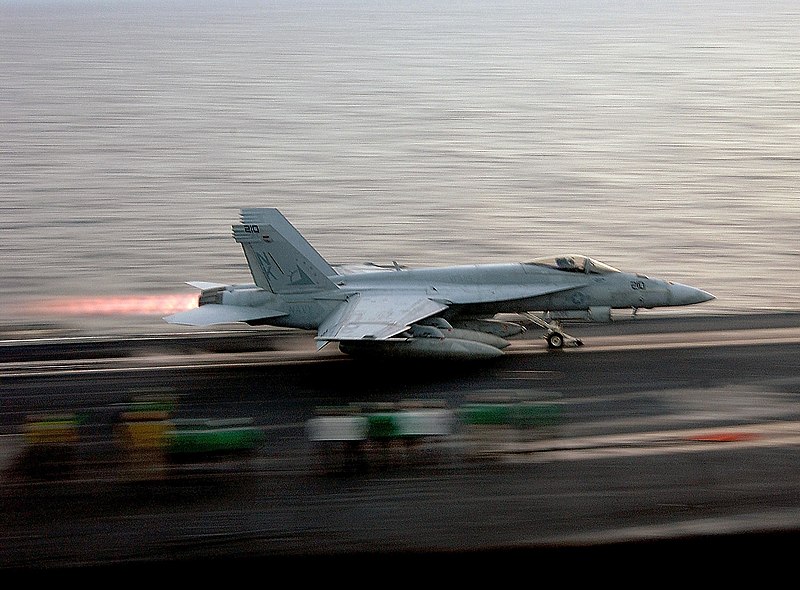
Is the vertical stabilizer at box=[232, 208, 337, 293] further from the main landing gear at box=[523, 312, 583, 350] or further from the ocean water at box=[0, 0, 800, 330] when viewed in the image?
the ocean water at box=[0, 0, 800, 330]

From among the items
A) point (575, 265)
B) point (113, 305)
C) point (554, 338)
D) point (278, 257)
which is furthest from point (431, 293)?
point (113, 305)

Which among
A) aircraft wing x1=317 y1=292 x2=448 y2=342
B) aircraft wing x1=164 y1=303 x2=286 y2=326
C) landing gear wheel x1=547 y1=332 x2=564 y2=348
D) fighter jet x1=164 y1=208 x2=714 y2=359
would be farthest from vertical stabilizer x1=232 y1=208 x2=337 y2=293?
landing gear wheel x1=547 y1=332 x2=564 y2=348

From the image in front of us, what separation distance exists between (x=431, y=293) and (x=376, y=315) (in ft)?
8.97

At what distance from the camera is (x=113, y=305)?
45.8 m

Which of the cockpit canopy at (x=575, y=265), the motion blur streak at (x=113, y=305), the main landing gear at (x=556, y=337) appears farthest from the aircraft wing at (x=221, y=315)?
the motion blur streak at (x=113, y=305)

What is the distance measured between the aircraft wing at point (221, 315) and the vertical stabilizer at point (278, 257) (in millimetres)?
1014

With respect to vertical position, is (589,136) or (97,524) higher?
(589,136)

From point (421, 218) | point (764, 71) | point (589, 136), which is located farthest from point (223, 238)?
point (764, 71)

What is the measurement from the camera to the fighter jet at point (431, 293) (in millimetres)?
34656

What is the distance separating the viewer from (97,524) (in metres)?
22.5

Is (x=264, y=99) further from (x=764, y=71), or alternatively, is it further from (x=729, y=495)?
(x=729, y=495)

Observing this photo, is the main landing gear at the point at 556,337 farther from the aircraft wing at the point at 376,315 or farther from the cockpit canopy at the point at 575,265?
the aircraft wing at the point at 376,315

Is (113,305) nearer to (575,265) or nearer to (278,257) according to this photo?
(278,257)

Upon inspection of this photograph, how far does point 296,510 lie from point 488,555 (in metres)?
4.47
